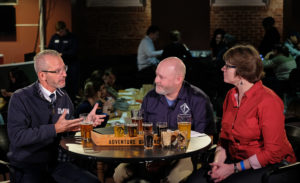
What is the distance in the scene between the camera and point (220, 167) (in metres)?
2.71

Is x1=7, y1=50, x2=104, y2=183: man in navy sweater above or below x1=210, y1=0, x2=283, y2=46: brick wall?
below

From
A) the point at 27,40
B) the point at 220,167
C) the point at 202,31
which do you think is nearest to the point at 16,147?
the point at 220,167

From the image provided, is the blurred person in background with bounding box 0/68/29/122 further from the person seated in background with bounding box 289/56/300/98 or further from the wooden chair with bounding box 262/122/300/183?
the person seated in background with bounding box 289/56/300/98

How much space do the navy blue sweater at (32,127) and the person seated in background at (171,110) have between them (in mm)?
577

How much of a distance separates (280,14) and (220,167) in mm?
9276

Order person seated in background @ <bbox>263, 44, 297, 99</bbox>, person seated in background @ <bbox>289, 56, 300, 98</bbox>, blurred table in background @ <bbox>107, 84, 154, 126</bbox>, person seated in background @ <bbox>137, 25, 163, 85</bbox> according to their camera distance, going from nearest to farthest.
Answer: blurred table in background @ <bbox>107, 84, 154, 126</bbox>
person seated in background @ <bbox>289, 56, 300, 98</bbox>
person seated in background @ <bbox>263, 44, 297, 99</bbox>
person seated in background @ <bbox>137, 25, 163, 85</bbox>

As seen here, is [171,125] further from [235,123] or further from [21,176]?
[21,176]

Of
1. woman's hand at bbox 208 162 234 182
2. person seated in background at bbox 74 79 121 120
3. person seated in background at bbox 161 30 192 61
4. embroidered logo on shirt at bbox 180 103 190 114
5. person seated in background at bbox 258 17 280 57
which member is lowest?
woman's hand at bbox 208 162 234 182

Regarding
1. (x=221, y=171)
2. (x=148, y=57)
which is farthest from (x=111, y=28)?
(x=221, y=171)

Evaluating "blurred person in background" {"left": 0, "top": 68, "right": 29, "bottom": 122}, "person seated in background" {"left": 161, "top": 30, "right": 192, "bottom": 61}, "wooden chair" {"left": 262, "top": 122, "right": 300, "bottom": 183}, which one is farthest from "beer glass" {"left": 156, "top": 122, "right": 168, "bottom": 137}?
"person seated in background" {"left": 161, "top": 30, "right": 192, "bottom": 61}

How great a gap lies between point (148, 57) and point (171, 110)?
207 inches

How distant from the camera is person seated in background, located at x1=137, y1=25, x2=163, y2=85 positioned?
8.27 meters

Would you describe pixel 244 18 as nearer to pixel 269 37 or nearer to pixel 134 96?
pixel 269 37

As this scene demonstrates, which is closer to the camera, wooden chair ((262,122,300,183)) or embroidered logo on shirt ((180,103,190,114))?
wooden chair ((262,122,300,183))
